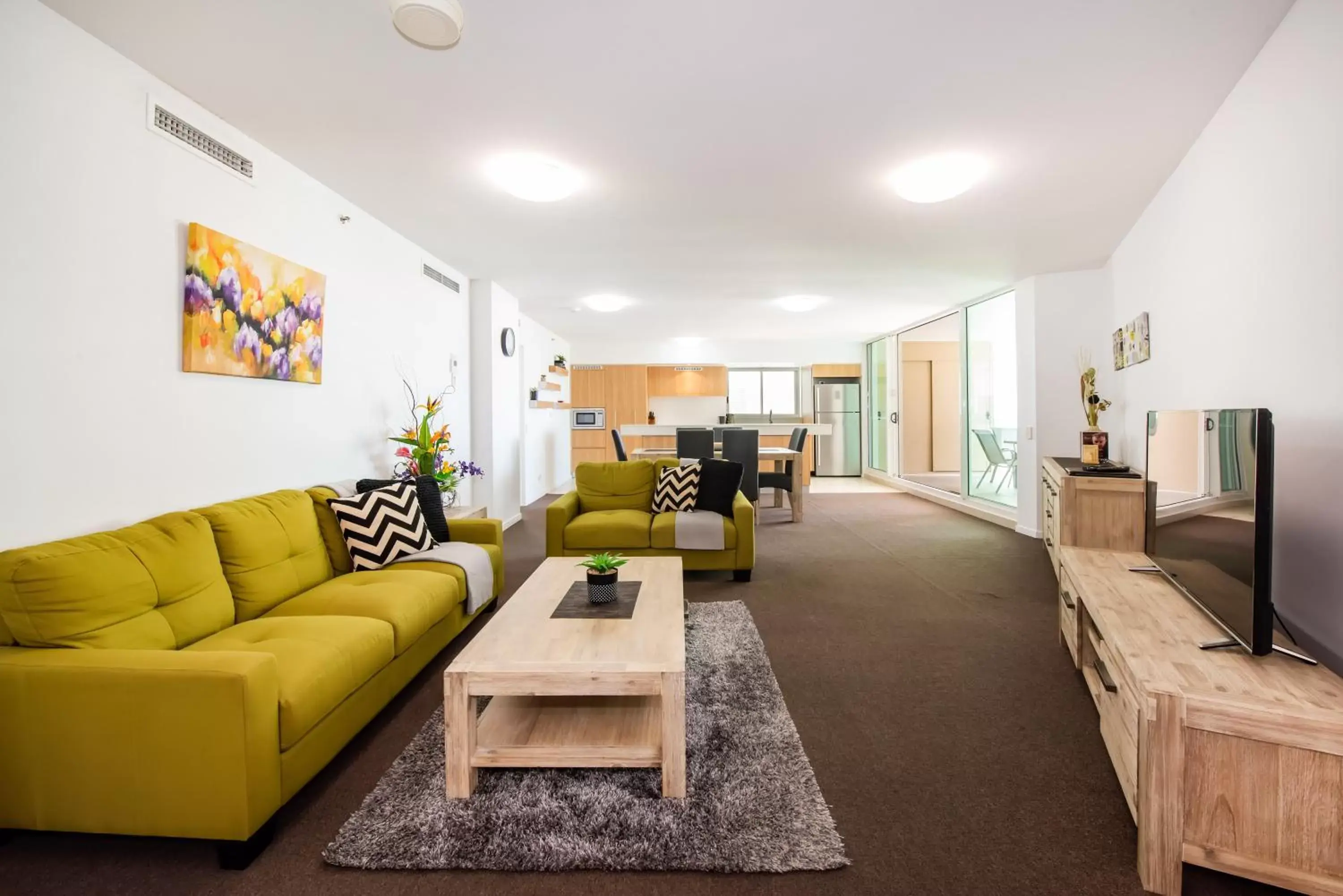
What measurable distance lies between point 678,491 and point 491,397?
2314 mm

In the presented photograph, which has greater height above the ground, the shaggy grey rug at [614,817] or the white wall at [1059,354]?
the white wall at [1059,354]

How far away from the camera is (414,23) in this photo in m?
1.97

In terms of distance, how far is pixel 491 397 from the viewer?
6059 millimetres

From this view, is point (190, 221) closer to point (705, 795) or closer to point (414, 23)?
point (414, 23)

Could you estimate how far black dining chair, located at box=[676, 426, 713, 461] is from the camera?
282 inches

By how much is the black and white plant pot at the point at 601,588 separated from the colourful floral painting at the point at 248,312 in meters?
1.94

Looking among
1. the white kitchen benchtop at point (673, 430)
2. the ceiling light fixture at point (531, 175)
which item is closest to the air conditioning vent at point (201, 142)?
the ceiling light fixture at point (531, 175)

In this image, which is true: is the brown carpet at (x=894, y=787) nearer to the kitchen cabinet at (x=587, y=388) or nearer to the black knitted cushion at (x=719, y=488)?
the black knitted cushion at (x=719, y=488)

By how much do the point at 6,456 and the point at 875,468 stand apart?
1052cm

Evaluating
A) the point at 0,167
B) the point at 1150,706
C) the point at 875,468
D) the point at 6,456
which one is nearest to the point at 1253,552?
the point at 1150,706

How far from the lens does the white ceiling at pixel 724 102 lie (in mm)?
2115

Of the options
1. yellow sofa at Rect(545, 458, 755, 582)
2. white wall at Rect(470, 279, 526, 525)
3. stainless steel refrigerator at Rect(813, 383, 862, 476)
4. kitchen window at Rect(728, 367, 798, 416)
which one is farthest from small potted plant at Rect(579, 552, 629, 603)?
kitchen window at Rect(728, 367, 798, 416)

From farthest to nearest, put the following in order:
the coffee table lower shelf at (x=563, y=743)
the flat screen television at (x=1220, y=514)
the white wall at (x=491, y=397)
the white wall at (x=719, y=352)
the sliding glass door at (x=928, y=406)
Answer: the white wall at (x=719, y=352)
the sliding glass door at (x=928, y=406)
the white wall at (x=491, y=397)
the coffee table lower shelf at (x=563, y=743)
the flat screen television at (x=1220, y=514)

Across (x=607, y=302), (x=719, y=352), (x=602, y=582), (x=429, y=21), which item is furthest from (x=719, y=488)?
(x=719, y=352)
